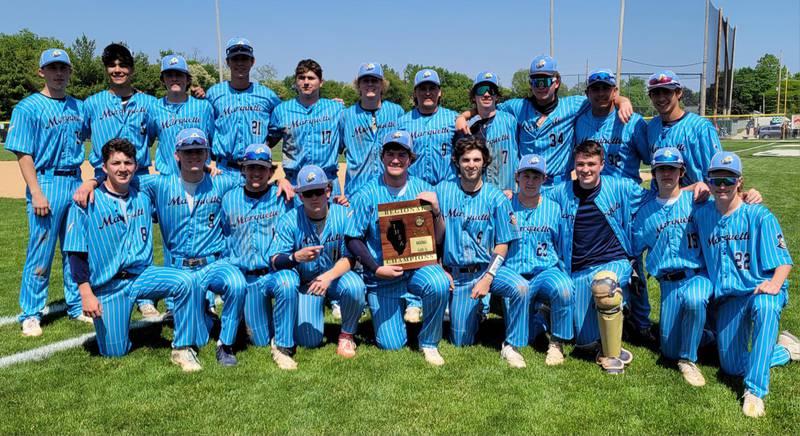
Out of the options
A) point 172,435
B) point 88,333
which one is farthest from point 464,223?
point 88,333

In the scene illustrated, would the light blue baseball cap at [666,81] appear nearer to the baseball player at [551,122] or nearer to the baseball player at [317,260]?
the baseball player at [551,122]

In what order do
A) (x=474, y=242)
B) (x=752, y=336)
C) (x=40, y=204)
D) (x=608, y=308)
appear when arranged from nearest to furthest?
(x=752, y=336) < (x=608, y=308) < (x=474, y=242) < (x=40, y=204)

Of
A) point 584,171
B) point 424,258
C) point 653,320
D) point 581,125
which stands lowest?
point 653,320

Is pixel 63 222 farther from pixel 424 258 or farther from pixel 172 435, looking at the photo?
pixel 424 258

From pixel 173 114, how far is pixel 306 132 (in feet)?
4.07

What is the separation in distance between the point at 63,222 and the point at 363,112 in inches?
116

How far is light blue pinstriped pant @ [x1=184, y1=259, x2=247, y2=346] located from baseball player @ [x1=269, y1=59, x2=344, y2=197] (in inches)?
60.7

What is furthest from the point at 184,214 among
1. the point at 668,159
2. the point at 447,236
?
the point at 668,159

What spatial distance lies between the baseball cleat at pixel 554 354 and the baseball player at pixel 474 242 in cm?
20

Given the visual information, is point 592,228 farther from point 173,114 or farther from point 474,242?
point 173,114

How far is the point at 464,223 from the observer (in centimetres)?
483

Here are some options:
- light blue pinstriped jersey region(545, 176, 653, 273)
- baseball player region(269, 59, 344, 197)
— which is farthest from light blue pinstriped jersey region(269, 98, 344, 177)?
light blue pinstriped jersey region(545, 176, 653, 273)

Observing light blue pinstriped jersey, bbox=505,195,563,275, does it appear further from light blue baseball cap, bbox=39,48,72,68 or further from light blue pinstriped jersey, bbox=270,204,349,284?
light blue baseball cap, bbox=39,48,72,68

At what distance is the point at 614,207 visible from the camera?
483cm
